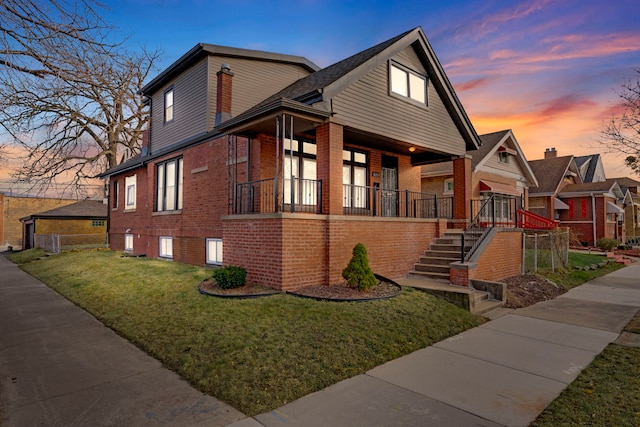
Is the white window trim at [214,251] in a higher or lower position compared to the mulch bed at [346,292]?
higher

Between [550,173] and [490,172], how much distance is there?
1291cm

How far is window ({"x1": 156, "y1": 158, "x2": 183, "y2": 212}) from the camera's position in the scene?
50.8 feet

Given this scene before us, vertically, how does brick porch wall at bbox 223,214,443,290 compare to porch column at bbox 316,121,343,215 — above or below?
below

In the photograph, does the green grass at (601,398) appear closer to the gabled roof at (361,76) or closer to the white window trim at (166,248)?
the gabled roof at (361,76)

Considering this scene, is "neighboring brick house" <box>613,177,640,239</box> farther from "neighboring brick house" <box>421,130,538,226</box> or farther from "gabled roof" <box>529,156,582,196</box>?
"neighboring brick house" <box>421,130,538,226</box>

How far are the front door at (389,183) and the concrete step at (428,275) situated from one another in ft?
12.4

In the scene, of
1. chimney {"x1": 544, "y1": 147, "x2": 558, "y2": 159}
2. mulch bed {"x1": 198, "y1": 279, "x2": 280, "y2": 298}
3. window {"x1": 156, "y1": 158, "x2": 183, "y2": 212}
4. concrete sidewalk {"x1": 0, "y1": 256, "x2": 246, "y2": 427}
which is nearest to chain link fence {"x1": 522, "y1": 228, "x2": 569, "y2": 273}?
mulch bed {"x1": 198, "y1": 279, "x2": 280, "y2": 298}

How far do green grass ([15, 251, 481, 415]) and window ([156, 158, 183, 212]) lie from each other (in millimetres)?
6349

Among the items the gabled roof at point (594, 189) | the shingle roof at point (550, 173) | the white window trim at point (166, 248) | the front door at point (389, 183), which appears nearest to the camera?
the front door at point (389, 183)

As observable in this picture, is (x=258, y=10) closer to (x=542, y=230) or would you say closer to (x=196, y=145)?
(x=196, y=145)

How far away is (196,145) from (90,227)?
22.5 metres

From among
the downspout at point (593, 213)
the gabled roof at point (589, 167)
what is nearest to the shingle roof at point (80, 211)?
the downspout at point (593, 213)

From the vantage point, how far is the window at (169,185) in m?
15.5

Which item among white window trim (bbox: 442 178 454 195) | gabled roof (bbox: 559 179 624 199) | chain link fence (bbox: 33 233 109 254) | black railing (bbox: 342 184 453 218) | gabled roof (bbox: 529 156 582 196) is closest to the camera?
black railing (bbox: 342 184 453 218)
